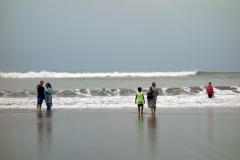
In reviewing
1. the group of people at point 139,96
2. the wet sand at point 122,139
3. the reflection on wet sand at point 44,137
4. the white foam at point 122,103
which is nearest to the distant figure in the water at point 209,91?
the group of people at point 139,96

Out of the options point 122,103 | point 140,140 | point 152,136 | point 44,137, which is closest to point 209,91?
point 122,103

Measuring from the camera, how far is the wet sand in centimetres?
750

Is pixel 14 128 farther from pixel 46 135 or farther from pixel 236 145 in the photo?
pixel 236 145

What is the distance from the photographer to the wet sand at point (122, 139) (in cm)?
750

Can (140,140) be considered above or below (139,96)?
below

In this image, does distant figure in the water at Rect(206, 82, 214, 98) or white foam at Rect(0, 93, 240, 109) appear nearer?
white foam at Rect(0, 93, 240, 109)

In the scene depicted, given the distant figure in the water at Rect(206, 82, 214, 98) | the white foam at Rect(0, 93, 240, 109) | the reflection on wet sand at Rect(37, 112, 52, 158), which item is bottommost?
the white foam at Rect(0, 93, 240, 109)

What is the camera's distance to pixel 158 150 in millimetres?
7887

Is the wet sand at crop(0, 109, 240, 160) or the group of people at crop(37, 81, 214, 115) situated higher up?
the group of people at crop(37, 81, 214, 115)

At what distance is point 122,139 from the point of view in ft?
30.4

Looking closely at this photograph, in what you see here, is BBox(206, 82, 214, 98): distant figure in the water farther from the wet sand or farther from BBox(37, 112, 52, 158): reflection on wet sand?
BBox(37, 112, 52, 158): reflection on wet sand

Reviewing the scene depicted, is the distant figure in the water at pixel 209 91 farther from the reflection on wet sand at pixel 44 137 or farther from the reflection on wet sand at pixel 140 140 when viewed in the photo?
the reflection on wet sand at pixel 44 137

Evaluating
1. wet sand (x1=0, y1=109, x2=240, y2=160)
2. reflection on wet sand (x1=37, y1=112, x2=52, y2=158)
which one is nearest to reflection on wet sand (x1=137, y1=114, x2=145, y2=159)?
wet sand (x1=0, y1=109, x2=240, y2=160)

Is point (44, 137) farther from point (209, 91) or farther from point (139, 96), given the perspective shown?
point (209, 91)
